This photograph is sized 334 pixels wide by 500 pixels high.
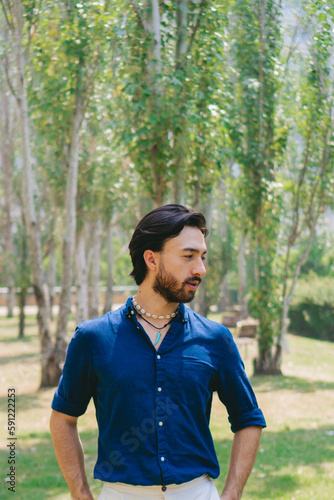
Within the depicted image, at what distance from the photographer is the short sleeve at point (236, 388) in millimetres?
2320

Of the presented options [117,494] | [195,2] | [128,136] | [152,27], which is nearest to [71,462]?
[117,494]

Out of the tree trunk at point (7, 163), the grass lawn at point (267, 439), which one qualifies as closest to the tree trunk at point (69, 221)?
the grass lawn at point (267, 439)

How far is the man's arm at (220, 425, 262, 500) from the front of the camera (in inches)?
89.2

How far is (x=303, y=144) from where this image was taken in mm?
11664

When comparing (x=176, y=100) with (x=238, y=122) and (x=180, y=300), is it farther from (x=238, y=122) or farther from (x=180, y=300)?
(x=180, y=300)

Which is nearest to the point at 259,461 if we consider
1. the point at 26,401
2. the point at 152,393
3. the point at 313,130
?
the point at 26,401

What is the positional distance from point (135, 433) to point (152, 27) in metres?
6.29

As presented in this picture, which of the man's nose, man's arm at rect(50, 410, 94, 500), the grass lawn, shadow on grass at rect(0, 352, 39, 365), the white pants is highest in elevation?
the man's nose

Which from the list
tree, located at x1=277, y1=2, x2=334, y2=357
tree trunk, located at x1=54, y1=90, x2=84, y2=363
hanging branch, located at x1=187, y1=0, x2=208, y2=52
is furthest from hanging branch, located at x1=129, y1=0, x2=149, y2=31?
tree trunk, located at x1=54, y1=90, x2=84, y2=363

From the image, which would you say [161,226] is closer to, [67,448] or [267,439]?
[67,448]

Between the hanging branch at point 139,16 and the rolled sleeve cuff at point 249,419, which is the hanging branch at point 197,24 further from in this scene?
the rolled sleeve cuff at point 249,419

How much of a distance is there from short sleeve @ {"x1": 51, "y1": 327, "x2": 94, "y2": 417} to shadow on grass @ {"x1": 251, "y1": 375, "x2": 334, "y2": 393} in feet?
29.6

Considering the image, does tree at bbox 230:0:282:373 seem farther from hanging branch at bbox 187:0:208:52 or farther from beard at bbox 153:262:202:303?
beard at bbox 153:262:202:303

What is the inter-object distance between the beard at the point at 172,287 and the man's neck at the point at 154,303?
3cm
